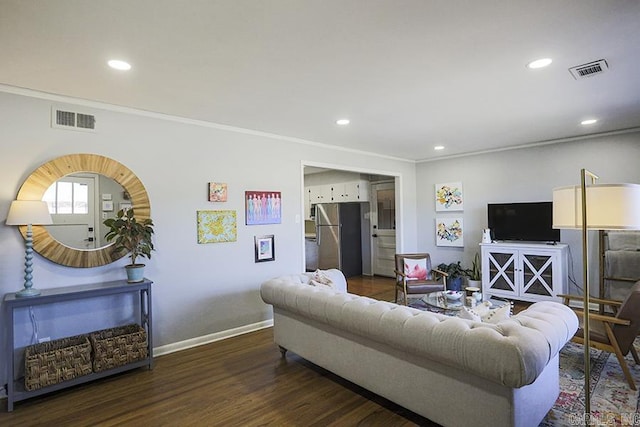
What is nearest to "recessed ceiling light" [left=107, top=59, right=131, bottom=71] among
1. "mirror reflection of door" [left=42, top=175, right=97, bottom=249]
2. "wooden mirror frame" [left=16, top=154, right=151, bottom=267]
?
"wooden mirror frame" [left=16, top=154, right=151, bottom=267]

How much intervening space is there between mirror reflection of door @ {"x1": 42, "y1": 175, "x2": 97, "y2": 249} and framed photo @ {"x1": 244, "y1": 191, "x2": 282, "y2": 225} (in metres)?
1.58

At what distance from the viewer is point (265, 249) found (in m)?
4.35

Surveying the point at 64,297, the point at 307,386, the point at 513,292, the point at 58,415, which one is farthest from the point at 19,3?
the point at 513,292

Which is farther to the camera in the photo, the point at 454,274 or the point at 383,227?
the point at 383,227

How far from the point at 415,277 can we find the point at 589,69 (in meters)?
3.33

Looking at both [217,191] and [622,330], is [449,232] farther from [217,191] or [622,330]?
[217,191]

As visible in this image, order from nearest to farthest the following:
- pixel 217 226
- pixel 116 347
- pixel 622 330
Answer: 1. pixel 622 330
2. pixel 116 347
3. pixel 217 226

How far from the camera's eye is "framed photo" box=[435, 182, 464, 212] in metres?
6.20

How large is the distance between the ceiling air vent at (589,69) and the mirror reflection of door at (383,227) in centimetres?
435

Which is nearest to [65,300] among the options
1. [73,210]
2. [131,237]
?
[131,237]

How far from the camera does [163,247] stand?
351 centimetres

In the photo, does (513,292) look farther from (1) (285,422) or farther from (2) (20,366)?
(2) (20,366)

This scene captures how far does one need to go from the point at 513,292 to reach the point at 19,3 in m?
6.01

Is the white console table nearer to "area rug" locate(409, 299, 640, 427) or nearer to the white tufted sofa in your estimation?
the white tufted sofa
